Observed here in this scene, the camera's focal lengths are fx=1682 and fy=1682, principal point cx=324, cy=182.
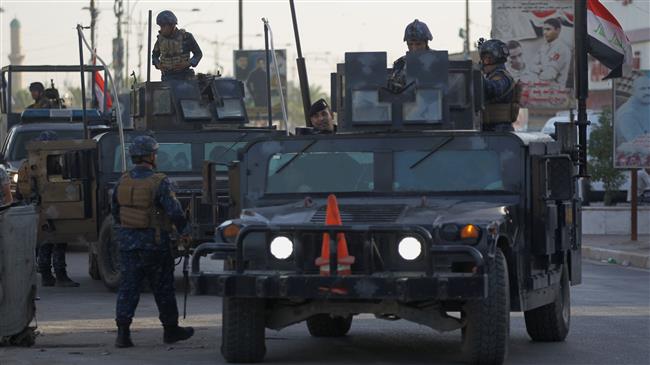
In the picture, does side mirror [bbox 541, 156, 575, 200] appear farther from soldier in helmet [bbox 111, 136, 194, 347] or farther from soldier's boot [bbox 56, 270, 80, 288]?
soldier's boot [bbox 56, 270, 80, 288]

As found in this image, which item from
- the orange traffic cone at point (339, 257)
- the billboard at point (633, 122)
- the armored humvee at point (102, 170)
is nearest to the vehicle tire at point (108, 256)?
the armored humvee at point (102, 170)

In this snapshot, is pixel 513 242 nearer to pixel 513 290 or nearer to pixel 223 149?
pixel 513 290

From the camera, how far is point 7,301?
1259 cm

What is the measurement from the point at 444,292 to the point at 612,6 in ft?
187

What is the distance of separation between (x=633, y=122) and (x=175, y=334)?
16.3 meters

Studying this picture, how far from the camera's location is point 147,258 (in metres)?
12.6

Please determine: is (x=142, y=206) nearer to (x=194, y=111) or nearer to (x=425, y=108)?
(x=425, y=108)

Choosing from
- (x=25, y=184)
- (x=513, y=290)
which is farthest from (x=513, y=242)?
(x=25, y=184)

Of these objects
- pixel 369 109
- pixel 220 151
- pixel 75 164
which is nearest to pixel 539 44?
pixel 220 151

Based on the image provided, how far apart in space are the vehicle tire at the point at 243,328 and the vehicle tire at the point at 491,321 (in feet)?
4.57

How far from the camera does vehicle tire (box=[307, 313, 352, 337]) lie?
13.3 metres

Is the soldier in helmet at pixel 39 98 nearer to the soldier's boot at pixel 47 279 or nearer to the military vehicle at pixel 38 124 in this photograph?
the military vehicle at pixel 38 124

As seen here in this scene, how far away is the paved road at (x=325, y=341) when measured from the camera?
39.1ft

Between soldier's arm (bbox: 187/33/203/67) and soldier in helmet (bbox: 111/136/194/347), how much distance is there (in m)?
7.68
